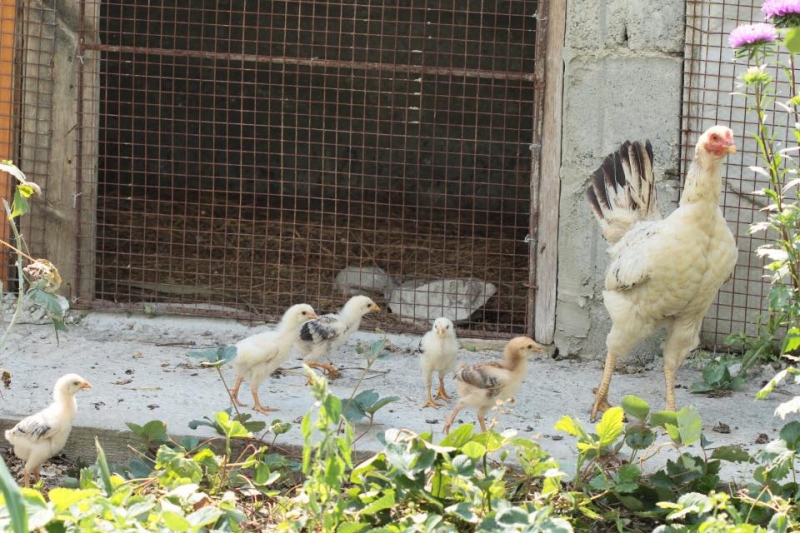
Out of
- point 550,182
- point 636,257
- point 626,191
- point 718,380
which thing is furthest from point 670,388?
point 550,182

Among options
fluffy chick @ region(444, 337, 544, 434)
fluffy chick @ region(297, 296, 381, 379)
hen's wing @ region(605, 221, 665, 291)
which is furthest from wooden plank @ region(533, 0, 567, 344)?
fluffy chick @ region(444, 337, 544, 434)

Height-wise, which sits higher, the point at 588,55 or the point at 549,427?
the point at 588,55

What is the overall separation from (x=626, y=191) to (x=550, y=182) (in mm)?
758

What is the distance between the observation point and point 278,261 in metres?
8.03

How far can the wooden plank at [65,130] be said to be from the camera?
23.1 feet

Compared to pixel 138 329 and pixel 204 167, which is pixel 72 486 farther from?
pixel 204 167

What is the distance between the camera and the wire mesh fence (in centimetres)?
650

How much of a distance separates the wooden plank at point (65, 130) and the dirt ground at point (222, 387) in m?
0.43

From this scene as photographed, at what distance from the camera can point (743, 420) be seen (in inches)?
231

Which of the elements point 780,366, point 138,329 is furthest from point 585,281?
point 138,329

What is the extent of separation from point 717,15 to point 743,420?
2.28 meters

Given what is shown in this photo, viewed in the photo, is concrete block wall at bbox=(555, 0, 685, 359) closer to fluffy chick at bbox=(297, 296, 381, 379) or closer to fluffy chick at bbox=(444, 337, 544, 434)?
fluffy chick at bbox=(297, 296, 381, 379)

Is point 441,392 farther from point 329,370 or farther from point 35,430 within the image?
point 35,430

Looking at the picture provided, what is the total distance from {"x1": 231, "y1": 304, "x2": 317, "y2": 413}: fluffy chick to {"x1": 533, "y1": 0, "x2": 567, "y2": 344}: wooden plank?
1.74 meters
